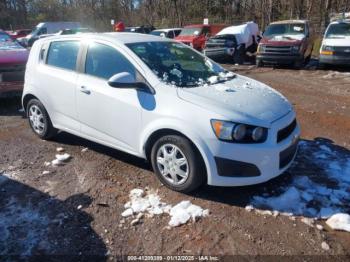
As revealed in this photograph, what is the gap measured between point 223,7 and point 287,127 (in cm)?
3120

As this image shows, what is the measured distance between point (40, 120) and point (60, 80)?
1.01 m

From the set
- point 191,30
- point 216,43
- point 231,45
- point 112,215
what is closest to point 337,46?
point 231,45

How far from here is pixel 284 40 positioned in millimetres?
13992

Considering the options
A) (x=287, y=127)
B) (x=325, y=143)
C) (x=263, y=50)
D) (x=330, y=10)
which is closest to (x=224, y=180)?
(x=287, y=127)

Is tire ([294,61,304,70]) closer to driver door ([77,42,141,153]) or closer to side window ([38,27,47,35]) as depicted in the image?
driver door ([77,42,141,153])

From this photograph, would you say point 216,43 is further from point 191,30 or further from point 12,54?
point 12,54

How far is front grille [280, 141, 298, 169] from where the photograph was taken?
382 centimetres

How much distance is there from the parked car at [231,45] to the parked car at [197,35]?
2.06 m

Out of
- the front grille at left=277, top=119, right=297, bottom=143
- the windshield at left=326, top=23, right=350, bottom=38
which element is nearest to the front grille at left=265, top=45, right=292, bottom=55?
the windshield at left=326, top=23, right=350, bottom=38

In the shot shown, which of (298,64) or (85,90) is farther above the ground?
(85,90)

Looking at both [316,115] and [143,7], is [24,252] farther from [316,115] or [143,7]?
[143,7]

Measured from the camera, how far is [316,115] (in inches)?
276

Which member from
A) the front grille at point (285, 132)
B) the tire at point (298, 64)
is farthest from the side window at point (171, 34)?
the front grille at point (285, 132)

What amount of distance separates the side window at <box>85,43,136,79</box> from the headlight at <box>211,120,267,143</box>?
4.18 feet
